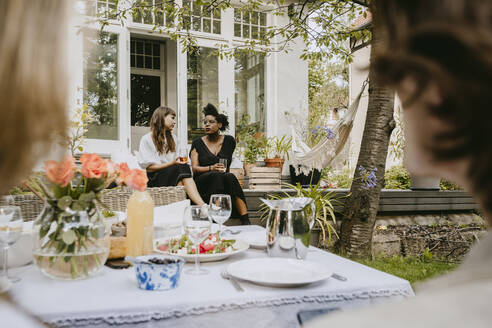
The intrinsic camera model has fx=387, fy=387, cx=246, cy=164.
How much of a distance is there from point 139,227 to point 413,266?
3.08 m

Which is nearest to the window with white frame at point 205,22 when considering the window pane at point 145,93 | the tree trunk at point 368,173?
the window pane at point 145,93

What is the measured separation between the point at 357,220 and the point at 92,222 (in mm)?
3000

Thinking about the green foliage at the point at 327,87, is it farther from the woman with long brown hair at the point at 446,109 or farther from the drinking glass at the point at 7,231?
the woman with long brown hair at the point at 446,109

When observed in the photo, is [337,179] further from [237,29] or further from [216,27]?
[216,27]

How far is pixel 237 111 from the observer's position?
6594mm

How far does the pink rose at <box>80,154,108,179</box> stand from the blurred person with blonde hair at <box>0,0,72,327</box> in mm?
821

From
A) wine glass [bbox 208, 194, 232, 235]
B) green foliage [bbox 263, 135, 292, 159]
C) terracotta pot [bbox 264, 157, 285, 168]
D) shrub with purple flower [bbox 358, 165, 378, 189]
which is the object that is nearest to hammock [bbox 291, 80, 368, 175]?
terracotta pot [bbox 264, 157, 285, 168]

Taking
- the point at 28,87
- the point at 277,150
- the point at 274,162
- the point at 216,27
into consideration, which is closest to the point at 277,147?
the point at 277,150

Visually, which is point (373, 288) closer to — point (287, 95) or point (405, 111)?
point (405, 111)

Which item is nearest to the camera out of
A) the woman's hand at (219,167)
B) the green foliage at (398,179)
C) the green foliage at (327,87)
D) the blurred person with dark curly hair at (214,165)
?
the blurred person with dark curly hair at (214,165)

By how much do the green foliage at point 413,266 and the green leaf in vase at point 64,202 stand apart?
276 cm

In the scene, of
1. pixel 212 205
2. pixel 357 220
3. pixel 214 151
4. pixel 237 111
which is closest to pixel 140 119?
pixel 237 111

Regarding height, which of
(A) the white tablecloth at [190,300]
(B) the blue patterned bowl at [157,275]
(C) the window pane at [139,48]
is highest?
(C) the window pane at [139,48]

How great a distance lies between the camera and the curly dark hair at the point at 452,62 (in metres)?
0.28
